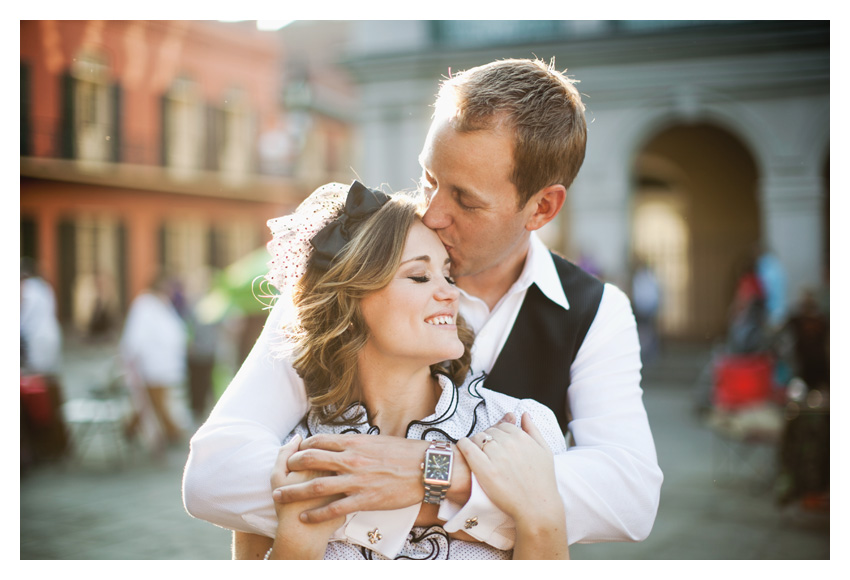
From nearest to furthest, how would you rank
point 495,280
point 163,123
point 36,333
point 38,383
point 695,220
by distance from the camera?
point 495,280, point 38,383, point 36,333, point 163,123, point 695,220

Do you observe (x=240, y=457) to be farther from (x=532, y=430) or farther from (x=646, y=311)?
(x=646, y=311)

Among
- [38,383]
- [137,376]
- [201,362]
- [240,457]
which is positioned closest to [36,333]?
[38,383]

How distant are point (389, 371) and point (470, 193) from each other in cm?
39

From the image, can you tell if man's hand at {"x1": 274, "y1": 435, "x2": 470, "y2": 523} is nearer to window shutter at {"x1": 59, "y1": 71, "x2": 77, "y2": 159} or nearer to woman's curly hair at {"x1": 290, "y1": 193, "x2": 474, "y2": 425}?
woman's curly hair at {"x1": 290, "y1": 193, "x2": 474, "y2": 425}

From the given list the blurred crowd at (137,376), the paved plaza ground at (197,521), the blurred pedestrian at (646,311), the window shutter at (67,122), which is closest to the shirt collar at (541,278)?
the paved plaza ground at (197,521)

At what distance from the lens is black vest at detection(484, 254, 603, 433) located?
1560mm

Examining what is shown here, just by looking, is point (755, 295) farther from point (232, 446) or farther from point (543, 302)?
point (232, 446)

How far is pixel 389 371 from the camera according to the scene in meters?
1.54

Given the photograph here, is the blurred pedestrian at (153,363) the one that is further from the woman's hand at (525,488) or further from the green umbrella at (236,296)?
the woman's hand at (525,488)

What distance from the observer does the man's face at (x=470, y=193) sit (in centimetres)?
147

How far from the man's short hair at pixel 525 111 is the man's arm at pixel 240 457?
0.62m

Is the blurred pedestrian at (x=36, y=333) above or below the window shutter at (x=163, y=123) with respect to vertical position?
below

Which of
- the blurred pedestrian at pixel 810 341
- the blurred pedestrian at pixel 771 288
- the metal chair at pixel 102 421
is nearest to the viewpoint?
the blurred pedestrian at pixel 810 341

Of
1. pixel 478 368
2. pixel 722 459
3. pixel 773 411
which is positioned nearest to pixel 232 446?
pixel 478 368
